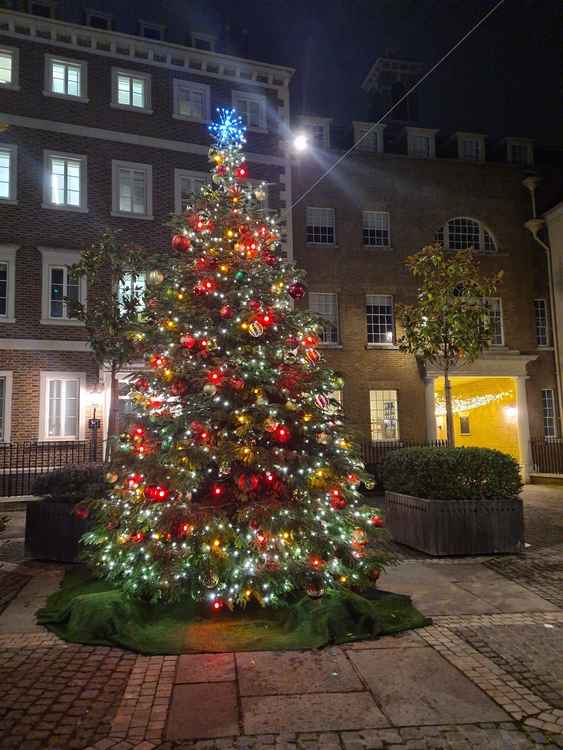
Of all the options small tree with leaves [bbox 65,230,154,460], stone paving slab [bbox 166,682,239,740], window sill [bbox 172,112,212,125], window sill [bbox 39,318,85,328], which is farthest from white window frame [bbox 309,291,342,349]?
stone paving slab [bbox 166,682,239,740]

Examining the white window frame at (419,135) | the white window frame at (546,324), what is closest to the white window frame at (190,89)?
the white window frame at (419,135)

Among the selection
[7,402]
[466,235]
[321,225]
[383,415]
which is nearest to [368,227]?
[321,225]

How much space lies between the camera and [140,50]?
1833 cm

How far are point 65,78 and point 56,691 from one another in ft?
59.8

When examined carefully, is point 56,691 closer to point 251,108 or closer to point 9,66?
point 9,66

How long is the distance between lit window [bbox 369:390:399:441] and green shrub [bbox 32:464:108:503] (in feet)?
42.7

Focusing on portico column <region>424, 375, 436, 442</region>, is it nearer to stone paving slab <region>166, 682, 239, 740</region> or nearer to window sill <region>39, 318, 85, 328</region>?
window sill <region>39, 318, 85, 328</region>

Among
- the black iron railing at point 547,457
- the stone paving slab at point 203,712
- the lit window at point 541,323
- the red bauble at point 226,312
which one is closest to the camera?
the stone paving slab at point 203,712

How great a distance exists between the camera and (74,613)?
18.9 feet

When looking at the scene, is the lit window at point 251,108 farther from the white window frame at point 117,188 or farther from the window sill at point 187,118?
the white window frame at point 117,188

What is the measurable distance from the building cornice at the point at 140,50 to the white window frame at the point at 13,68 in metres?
0.38

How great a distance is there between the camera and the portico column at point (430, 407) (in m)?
20.3

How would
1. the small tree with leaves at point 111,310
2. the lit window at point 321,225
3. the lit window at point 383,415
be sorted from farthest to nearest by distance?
the lit window at point 321,225
the lit window at point 383,415
the small tree with leaves at point 111,310

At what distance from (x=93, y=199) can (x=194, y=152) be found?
372 cm
